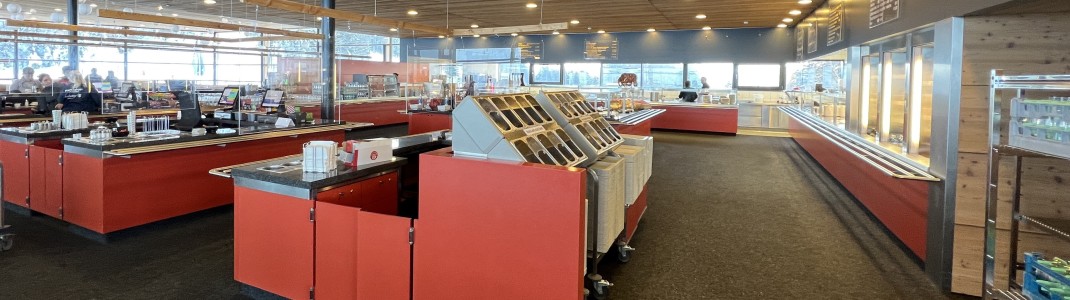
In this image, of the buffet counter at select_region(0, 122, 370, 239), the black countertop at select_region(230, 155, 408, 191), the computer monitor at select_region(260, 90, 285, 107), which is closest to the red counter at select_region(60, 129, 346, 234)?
the buffet counter at select_region(0, 122, 370, 239)

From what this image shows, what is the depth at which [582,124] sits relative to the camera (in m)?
4.06

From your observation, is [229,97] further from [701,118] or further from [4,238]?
[701,118]

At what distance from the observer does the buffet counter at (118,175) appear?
187 inches

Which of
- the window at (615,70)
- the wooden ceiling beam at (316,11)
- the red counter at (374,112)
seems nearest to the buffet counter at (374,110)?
the red counter at (374,112)

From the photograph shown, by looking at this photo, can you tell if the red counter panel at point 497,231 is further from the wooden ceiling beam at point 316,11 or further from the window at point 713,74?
the window at point 713,74

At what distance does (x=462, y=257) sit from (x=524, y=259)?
12.9 inches

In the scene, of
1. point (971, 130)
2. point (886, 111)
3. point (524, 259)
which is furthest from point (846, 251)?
point (524, 259)

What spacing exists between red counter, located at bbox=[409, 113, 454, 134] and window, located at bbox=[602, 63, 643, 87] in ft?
24.9

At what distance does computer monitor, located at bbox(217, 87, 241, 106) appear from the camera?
7668 mm

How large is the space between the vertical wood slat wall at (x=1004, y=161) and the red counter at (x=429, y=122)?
712 cm

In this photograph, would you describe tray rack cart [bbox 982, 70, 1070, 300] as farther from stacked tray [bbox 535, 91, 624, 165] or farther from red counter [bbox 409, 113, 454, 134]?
red counter [bbox 409, 113, 454, 134]

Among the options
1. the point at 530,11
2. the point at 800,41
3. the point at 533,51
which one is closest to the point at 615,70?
the point at 533,51

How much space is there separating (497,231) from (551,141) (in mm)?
815

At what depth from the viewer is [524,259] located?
8.88 feet
